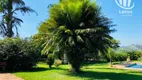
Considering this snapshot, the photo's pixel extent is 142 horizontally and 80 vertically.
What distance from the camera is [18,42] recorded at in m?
21.9

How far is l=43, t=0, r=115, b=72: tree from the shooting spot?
1695 centimetres

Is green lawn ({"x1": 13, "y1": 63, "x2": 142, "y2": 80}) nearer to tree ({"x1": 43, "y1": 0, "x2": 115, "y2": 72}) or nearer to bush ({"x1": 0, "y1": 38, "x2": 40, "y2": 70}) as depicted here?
tree ({"x1": 43, "y1": 0, "x2": 115, "y2": 72})

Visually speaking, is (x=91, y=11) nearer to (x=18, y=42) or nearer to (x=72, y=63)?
(x=72, y=63)

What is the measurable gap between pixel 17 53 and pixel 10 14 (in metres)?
13.7

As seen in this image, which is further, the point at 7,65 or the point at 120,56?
the point at 120,56

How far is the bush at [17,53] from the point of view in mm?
21188

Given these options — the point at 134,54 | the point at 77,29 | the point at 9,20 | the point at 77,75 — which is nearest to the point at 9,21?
the point at 9,20

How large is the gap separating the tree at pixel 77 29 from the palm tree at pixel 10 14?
17.1 m

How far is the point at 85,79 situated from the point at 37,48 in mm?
8911

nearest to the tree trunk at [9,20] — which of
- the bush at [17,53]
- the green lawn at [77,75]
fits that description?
the bush at [17,53]

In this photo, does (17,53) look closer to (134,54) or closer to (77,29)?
(77,29)

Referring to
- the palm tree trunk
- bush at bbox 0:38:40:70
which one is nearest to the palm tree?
the palm tree trunk

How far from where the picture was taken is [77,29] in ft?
56.0

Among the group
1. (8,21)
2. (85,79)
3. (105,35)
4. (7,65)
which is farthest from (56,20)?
(8,21)
